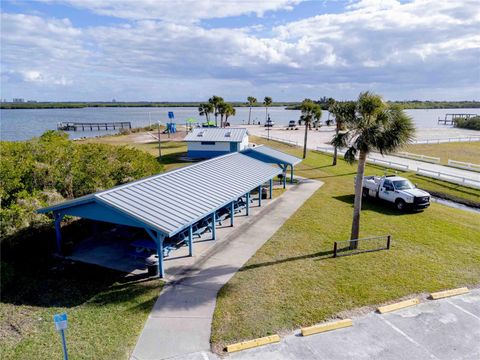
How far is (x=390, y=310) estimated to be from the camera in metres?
10.4

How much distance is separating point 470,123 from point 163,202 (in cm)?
10623

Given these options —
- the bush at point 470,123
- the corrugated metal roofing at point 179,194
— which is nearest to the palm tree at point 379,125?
the corrugated metal roofing at point 179,194

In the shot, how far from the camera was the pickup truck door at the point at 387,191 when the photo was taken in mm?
Result: 22062

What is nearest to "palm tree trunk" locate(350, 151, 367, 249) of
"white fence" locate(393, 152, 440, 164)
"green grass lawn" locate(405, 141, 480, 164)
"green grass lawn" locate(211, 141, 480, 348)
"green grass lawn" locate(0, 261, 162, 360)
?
"green grass lawn" locate(211, 141, 480, 348)

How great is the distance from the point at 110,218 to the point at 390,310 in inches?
395

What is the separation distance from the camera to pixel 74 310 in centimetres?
1027

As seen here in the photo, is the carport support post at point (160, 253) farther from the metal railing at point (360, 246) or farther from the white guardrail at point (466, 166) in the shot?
the white guardrail at point (466, 166)

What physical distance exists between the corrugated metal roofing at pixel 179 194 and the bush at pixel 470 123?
95.0 m

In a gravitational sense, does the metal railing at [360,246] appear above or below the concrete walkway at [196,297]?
above

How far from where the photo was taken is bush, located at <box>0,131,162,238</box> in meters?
14.7

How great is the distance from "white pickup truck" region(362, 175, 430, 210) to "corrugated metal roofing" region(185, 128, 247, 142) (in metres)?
19.1

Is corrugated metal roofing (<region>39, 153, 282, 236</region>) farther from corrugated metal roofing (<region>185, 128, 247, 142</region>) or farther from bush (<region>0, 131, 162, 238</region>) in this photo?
corrugated metal roofing (<region>185, 128, 247, 142</region>)

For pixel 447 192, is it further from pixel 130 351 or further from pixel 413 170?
pixel 130 351

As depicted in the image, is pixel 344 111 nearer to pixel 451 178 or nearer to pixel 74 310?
pixel 74 310
